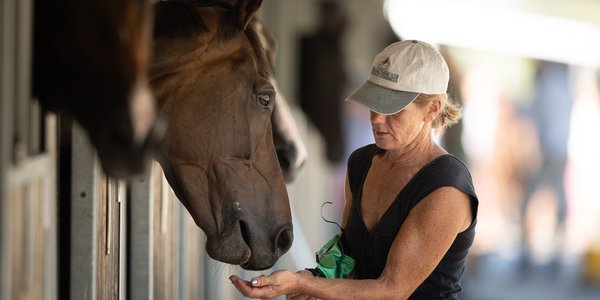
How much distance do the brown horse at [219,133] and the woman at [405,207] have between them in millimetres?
224

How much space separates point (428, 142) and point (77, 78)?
1.21 metres

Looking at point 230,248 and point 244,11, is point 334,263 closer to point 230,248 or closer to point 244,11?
point 230,248

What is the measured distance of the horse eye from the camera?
10.7 feet

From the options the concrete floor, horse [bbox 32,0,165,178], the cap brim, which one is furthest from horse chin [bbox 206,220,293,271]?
the concrete floor

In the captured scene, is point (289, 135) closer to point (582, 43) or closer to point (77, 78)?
point (77, 78)

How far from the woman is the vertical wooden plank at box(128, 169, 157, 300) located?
0.79m

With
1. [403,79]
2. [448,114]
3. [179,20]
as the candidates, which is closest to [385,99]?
[403,79]

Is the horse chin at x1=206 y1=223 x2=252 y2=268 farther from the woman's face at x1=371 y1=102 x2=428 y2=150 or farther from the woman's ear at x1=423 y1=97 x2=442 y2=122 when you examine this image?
the woman's ear at x1=423 y1=97 x2=442 y2=122

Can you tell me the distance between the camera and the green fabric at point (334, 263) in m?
3.09

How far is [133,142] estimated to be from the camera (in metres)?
2.19

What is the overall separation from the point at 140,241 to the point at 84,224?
77 centimetres

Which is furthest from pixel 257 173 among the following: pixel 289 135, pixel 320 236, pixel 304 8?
pixel 320 236

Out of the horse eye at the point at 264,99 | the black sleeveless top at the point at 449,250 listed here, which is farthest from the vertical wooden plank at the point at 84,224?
the black sleeveless top at the point at 449,250

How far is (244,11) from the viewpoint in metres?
3.20
